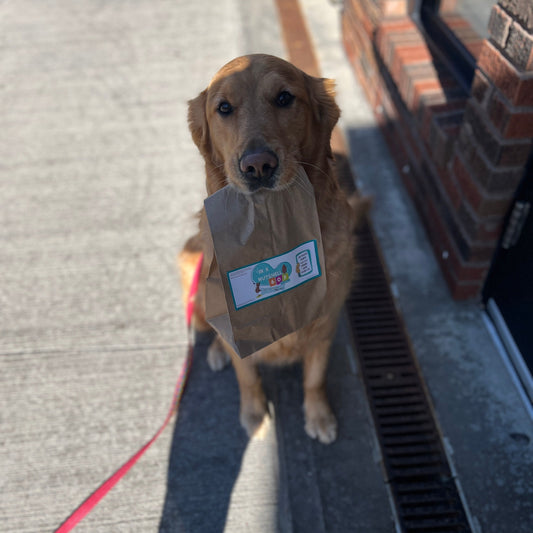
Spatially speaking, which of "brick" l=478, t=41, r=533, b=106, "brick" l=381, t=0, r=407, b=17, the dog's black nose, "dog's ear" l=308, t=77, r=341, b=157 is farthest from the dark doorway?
"brick" l=381, t=0, r=407, b=17

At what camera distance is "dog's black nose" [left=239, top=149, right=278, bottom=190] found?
1.43m

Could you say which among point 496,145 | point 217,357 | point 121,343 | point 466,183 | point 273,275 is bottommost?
point 121,343

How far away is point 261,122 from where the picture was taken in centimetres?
155

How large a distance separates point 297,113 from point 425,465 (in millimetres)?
1600

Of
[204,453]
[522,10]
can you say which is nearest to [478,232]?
[522,10]

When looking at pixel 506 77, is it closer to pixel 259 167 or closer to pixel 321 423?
pixel 259 167

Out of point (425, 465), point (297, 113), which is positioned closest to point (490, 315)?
point (425, 465)

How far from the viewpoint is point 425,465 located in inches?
75.9

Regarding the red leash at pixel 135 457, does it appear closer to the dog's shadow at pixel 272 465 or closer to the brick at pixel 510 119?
the dog's shadow at pixel 272 465

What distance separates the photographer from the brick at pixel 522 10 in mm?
1605

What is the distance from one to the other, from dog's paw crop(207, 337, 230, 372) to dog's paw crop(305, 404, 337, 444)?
522mm

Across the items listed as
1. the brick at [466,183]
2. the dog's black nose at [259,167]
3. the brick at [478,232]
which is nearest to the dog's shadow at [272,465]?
the brick at [478,232]

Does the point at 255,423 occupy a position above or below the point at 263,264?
below

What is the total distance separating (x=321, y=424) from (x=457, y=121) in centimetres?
190
